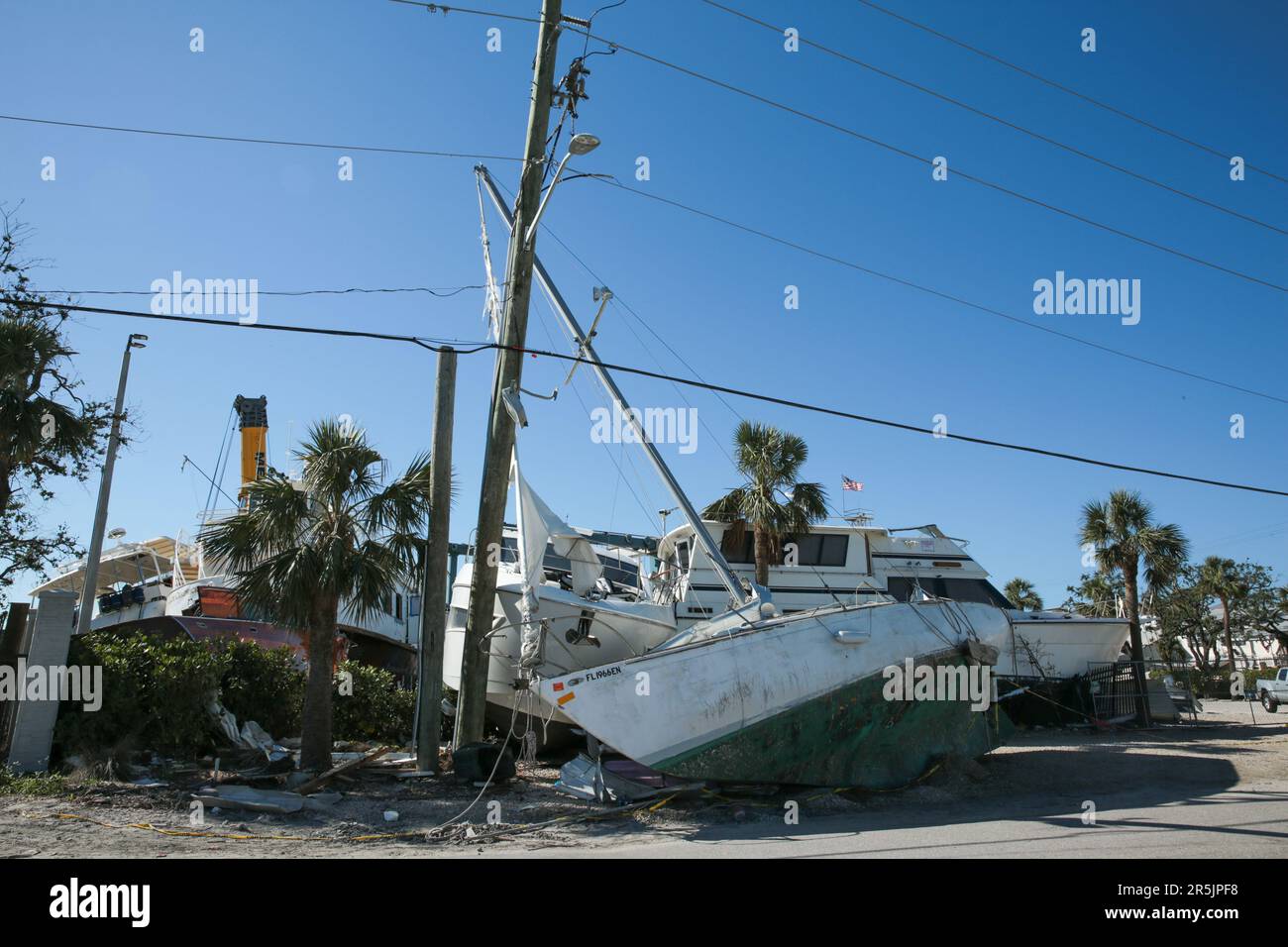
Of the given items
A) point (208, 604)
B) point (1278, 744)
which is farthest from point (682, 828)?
point (208, 604)

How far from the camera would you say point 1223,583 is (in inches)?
2114

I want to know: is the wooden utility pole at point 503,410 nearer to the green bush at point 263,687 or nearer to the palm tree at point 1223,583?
the green bush at point 263,687

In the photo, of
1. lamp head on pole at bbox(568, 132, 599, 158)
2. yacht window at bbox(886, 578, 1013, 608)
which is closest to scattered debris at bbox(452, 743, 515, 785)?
lamp head on pole at bbox(568, 132, 599, 158)

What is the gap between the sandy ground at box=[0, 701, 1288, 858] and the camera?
797 cm

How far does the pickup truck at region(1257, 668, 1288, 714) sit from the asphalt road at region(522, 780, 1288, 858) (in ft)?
81.7

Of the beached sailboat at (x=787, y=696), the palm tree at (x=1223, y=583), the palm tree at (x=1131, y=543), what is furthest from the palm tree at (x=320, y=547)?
the palm tree at (x=1223, y=583)

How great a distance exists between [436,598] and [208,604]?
35.9 ft

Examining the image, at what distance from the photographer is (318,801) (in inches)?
392

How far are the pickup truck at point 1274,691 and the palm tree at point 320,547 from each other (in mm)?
31927

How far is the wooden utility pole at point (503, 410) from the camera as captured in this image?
12320mm

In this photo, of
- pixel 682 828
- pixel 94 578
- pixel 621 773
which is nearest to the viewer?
pixel 682 828
